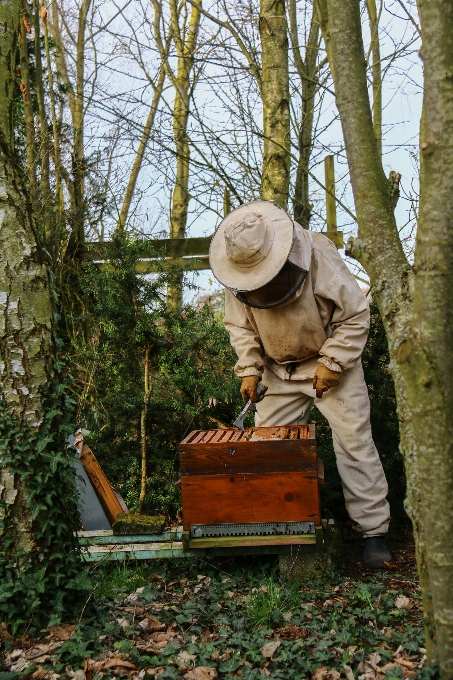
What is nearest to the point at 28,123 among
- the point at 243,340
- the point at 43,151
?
the point at 43,151

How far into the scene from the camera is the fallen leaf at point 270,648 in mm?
3033

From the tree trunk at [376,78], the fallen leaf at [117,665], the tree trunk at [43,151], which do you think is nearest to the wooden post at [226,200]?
the tree trunk at [376,78]

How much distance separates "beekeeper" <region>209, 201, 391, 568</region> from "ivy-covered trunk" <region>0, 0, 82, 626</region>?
125 cm

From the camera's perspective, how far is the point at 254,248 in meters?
4.10

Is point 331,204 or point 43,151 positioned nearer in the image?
point 43,151

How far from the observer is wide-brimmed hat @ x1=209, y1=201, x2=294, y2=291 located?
161 inches

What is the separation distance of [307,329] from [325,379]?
1.17ft

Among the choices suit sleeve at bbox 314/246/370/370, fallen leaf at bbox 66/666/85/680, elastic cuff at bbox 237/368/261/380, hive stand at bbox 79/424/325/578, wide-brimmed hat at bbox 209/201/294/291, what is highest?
wide-brimmed hat at bbox 209/201/294/291

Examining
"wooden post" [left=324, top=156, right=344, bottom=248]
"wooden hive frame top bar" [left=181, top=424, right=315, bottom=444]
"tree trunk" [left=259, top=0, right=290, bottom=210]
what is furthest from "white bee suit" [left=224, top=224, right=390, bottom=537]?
"wooden post" [left=324, top=156, right=344, bottom=248]

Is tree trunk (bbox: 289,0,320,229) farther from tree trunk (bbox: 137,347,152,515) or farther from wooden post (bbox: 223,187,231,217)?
tree trunk (bbox: 137,347,152,515)

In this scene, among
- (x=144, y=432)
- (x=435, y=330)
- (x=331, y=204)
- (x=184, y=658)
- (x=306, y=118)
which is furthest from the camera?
(x=306, y=118)

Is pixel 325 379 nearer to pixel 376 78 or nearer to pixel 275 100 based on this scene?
pixel 275 100

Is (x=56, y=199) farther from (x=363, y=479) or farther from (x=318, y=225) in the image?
(x=363, y=479)

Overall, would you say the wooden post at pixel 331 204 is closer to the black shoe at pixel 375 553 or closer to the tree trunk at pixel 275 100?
the tree trunk at pixel 275 100
